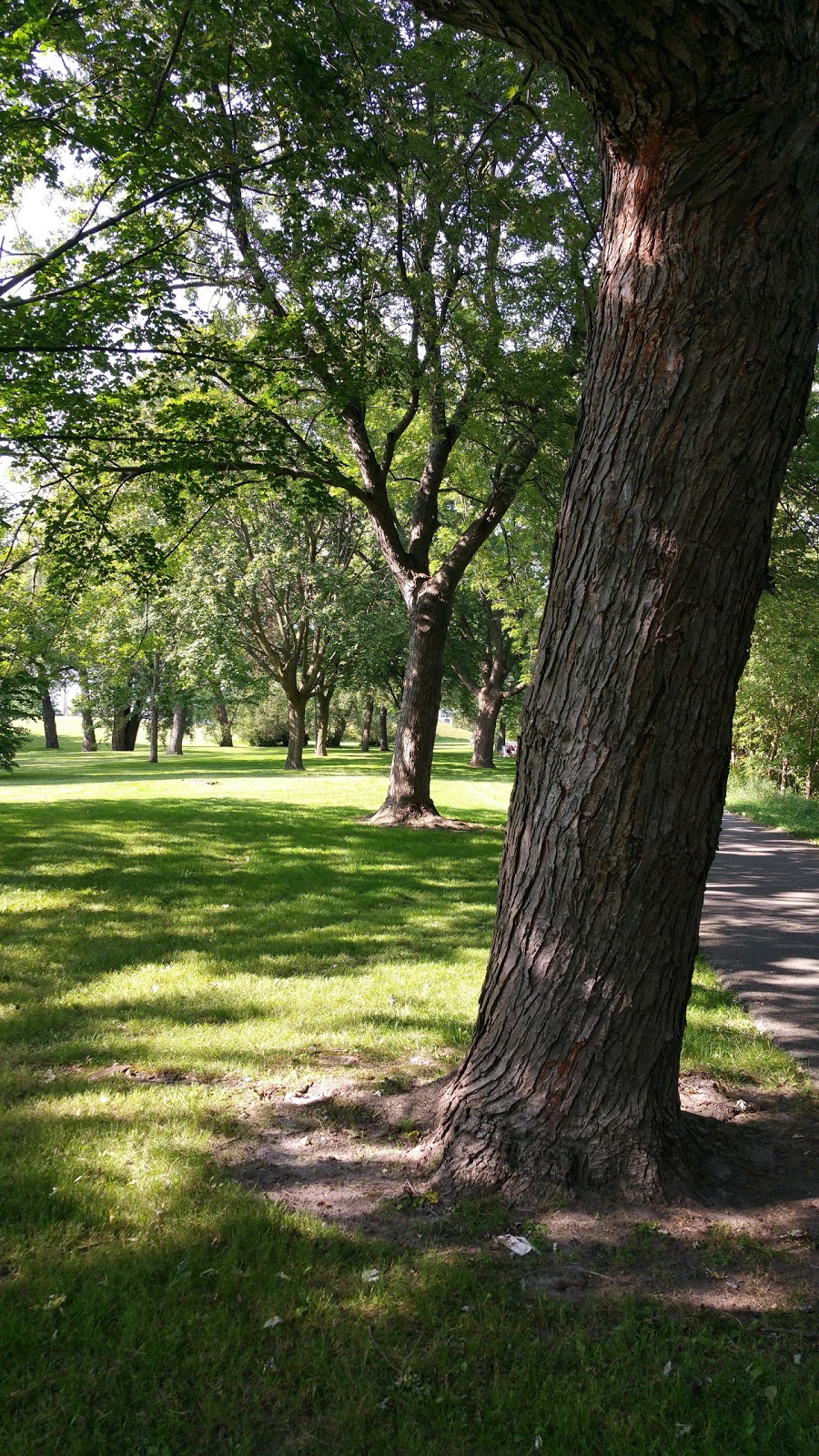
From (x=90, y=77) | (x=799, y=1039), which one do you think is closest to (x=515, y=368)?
(x=90, y=77)

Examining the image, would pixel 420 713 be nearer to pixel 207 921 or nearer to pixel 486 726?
pixel 207 921

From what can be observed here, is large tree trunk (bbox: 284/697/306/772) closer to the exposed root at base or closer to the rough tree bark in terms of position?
the exposed root at base

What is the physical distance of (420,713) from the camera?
13.7m

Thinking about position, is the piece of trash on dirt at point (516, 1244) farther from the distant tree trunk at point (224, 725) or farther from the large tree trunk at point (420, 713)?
the distant tree trunk at point (224, 725)

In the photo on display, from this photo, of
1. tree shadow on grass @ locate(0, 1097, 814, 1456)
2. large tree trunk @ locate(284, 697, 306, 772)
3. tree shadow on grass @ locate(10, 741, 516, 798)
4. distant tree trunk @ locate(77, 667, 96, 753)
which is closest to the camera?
tree shadow on grass @ locate(0, 1097, 814, 1456)

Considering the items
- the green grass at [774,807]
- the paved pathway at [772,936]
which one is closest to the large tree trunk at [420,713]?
the paved pathway at [772,936]

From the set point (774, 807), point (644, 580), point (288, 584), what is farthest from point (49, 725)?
point (644, 580)

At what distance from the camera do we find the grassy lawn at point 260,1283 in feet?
7.34

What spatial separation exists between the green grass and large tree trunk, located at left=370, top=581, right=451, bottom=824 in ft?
20.4

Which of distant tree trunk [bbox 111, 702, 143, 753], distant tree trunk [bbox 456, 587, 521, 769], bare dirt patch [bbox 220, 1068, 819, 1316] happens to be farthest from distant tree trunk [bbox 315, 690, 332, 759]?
bare dirt patch [bbox 220, 1068, 819, 1316]

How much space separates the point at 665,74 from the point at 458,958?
541 centimetres

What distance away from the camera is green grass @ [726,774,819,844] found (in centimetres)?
1508

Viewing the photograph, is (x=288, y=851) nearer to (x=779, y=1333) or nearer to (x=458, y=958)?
(x=458, y=958)

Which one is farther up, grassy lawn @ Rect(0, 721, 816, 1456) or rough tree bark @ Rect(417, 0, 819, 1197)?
rough tree bark @ Rect(417, 0, 819, 1197)
